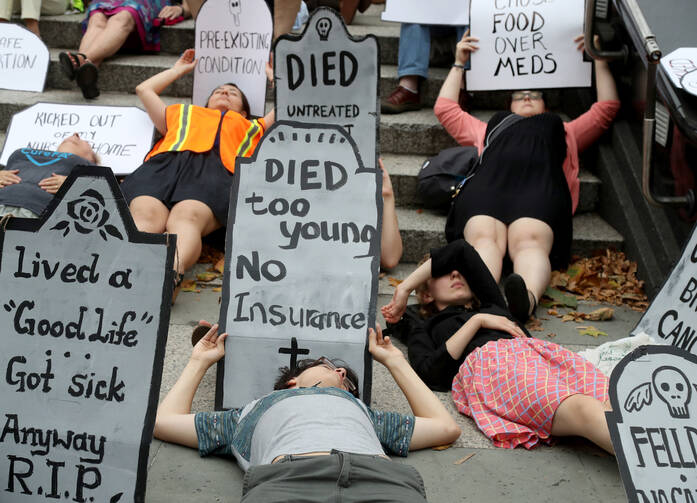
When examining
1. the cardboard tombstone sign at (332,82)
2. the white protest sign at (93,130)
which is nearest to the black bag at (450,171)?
the cardboard tombstone sign at (332,82)

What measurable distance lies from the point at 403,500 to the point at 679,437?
0.85 m

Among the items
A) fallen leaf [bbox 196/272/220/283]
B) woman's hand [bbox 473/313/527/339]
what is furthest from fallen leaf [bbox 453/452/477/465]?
fallen leaf [bbox 196/272/220/283]

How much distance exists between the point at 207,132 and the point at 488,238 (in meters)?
1.82

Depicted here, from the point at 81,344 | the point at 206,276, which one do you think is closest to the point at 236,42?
the point at 206,276

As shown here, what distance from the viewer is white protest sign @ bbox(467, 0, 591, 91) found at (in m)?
5.78

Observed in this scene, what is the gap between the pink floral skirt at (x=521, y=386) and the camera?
3480 millimetres

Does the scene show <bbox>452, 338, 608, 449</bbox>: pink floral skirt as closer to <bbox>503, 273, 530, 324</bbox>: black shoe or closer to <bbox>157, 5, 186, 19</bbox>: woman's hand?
<bbox>503, 273, 530, 324</bbox>: black shoe

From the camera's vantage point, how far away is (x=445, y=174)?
18.0 feet

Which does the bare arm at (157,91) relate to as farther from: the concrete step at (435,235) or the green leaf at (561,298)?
the green leaf at (561,298)

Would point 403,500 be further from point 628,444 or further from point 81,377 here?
point 81,377

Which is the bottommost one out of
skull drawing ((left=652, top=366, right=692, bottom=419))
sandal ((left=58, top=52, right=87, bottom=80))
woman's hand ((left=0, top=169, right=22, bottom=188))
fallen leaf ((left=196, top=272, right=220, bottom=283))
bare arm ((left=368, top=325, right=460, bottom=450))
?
fallen leaf ((left=196, top=272, right=220, bottom=283))

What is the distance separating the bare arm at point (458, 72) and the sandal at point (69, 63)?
253 cm

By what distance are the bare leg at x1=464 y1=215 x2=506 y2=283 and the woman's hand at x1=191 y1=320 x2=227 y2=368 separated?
70.8 inches

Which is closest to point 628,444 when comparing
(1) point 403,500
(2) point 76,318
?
(1) point 403,500
